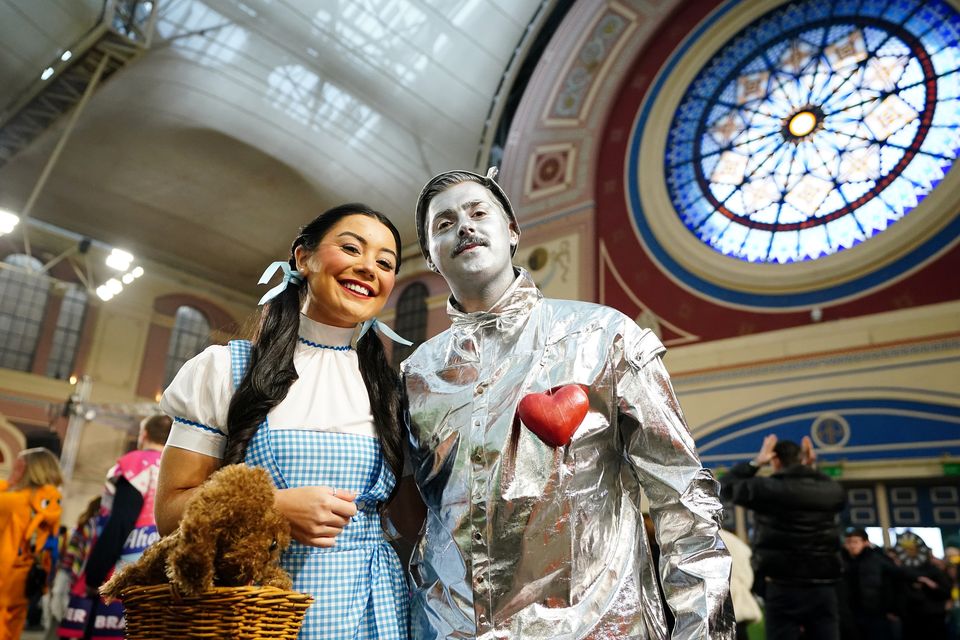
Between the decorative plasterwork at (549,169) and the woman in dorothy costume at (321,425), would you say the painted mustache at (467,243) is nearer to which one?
the woman in dorothy costume at (321,425)

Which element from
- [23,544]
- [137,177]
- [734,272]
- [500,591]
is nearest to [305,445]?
[500,591]

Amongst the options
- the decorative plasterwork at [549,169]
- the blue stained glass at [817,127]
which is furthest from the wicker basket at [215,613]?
the decorative plasterwork at [549,169]

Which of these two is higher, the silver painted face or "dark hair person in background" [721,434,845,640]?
the silver painted face

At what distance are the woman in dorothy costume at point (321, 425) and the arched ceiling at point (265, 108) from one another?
8277 millimetres

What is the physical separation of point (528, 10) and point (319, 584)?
9.29 meters

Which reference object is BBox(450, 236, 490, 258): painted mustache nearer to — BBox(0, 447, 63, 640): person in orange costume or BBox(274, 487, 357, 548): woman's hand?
BBox(274, 487, 357, 548): woman's hand

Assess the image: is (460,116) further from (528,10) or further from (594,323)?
(594,323)

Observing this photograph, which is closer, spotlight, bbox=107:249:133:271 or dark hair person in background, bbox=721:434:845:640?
dark hair person in background, bbox=721:434:845:640

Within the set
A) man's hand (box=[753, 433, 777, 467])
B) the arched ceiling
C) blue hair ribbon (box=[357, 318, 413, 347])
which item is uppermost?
the arched ceiling

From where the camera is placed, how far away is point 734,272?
7.55m

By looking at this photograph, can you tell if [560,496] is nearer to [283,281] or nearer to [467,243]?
[467,243]

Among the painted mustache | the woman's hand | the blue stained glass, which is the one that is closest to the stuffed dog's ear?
the woman's hand

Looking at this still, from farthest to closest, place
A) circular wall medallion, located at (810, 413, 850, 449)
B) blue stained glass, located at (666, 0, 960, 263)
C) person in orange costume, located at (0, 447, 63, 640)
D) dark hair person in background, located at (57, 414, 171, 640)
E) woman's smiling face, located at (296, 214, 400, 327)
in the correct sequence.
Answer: blue stained glass, located at (666, 0, 960, 263), circular wall medallion, located at (810, 413, 850, 449), person in orange costume, located at (0, 447, 63, 640), dark hair person in background, located at (57, 414, 171, 640), woman's smiling face, located at (296, 214, 400, 327)

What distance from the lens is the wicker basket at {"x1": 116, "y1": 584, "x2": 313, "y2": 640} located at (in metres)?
0.93
